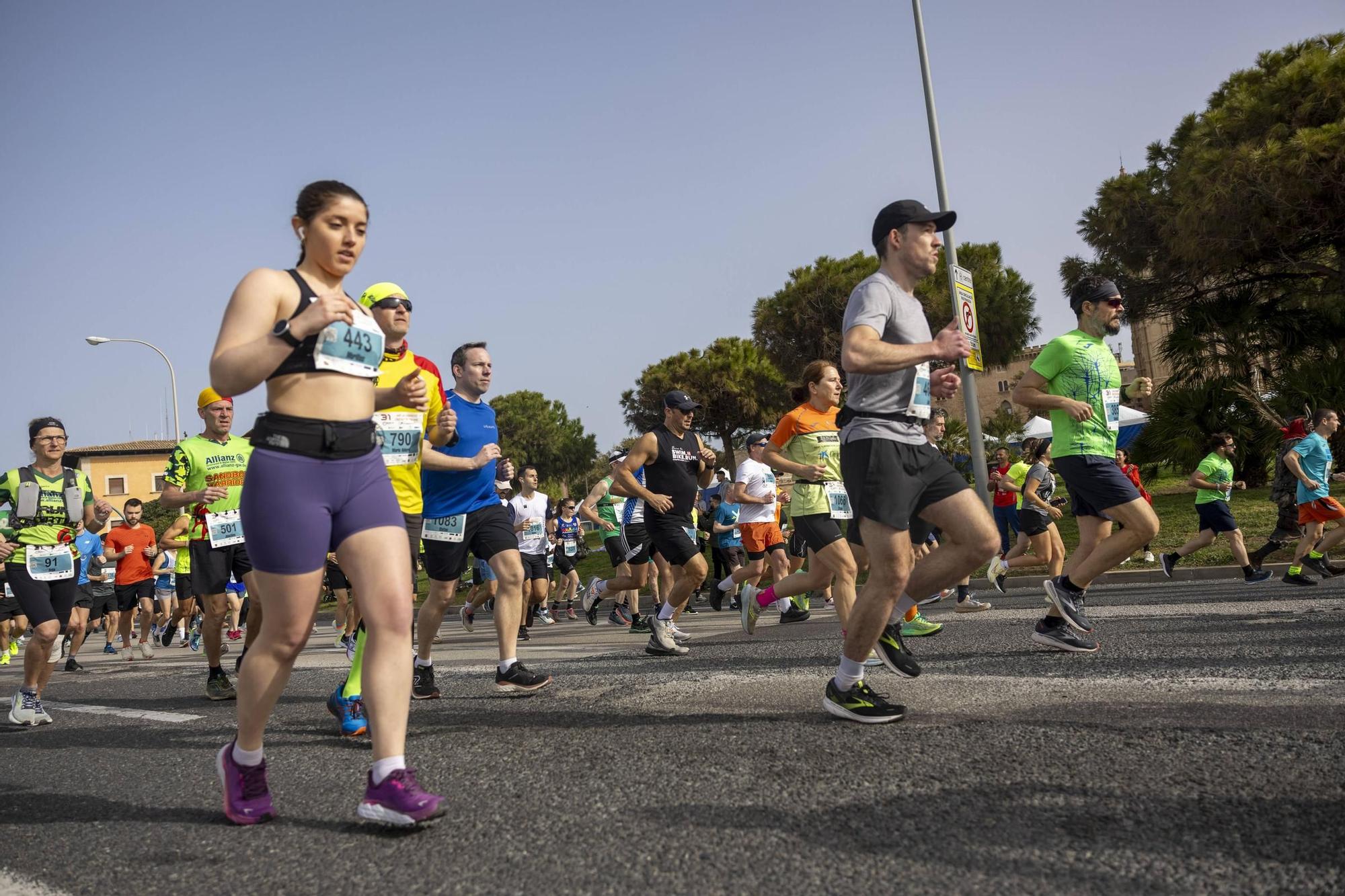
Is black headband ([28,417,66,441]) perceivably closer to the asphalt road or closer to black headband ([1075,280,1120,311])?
the asphalt road

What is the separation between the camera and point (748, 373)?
53.7m

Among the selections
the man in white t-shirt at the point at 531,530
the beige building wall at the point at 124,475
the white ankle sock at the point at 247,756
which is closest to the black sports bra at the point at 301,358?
the white ankle sock at the point at 247,756

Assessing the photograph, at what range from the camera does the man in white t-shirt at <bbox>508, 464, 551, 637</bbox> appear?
495 inches

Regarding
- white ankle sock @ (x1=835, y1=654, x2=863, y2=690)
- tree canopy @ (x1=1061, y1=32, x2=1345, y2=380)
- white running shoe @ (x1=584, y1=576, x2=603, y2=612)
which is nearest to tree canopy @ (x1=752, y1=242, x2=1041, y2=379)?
tree canopy @ (x1=1061, y1=32, x2=1345, y2=380)

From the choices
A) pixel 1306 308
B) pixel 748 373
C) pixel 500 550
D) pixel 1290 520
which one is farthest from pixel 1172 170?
pixel 748 373

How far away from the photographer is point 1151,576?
536 inches

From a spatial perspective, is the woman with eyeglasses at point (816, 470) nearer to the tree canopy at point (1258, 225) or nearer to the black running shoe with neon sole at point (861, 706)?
the black running shoe with neon sole at point (861, 706)

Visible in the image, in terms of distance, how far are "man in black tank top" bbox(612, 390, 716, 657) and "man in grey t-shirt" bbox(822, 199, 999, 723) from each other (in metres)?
3.63

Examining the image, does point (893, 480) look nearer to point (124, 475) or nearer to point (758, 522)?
point (758, 522)

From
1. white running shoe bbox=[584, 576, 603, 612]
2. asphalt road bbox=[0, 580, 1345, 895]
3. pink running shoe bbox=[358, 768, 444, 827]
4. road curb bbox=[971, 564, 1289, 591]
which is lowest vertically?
road curb bbox=[971, 564, 1289, 591]

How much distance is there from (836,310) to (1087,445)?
39302mm

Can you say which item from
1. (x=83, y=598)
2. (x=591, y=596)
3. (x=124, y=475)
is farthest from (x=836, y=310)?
(x=124, y=475)

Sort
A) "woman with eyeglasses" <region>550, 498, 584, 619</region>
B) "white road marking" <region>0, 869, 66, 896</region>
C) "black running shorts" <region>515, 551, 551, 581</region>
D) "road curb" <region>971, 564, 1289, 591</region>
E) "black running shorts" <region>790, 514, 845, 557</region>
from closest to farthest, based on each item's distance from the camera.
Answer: "white road marking" <region>0, 869, 66, 896</region> < "black running shorts" <region>790, 514, 845, 557</region> < "black running shorts" <region>515, 551, 551, 581</region> < "road curb" <region>971, 564, 1289, 591</region> < "woman with eyeglasses" <region>550, 498, 584, 619</region>

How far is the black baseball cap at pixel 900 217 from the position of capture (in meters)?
4.61
